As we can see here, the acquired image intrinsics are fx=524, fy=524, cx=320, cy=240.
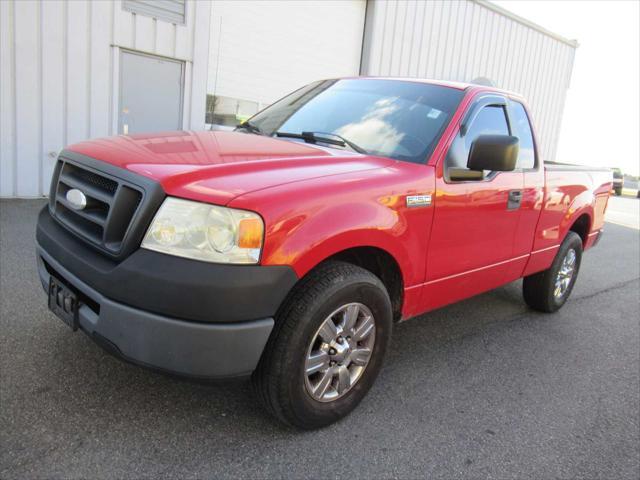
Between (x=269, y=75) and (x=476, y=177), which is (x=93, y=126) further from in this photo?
(x=476, y=177)

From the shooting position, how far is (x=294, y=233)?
7.29 ft

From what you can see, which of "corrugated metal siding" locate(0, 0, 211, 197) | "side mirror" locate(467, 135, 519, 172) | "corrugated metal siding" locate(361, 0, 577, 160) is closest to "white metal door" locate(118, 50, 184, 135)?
"corrugated metal siding" locate(0, 0, 211, 197)

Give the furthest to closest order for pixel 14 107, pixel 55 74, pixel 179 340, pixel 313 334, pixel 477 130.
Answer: pixel 55 74, pixel 14 107, pixel 477 130, pixel 313 334, pixel 179 340

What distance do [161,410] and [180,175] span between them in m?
1.21

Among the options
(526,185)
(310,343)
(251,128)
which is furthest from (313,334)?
(526,185)

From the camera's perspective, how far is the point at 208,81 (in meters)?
9.08

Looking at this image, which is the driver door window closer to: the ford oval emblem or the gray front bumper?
the gray front bumper

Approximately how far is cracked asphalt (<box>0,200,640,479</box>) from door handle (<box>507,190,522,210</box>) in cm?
109

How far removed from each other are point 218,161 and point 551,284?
3.50 metres

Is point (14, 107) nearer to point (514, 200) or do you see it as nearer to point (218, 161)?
point (218, 161)

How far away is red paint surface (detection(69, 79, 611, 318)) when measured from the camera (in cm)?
221

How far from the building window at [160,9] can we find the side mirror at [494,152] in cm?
670

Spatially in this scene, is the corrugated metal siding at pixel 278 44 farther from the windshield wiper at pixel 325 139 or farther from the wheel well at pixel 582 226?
the wheel well at pixel 582 226

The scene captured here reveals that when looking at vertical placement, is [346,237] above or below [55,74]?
below
